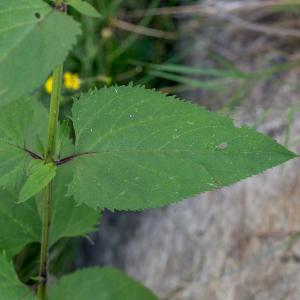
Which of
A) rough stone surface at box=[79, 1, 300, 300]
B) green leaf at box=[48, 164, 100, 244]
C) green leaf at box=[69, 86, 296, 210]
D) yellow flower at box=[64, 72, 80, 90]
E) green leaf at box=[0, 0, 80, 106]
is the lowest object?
rough stone surface at box=[79, 1, 300, 300]

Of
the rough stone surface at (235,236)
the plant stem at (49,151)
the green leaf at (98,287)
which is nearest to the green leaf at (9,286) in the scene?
the plant stem at (49,151)

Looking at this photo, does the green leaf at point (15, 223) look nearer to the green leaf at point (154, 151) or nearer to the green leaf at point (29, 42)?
the green leaf at point (154, 151)

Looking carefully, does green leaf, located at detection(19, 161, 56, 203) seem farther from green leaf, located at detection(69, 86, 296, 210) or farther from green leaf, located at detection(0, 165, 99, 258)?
green leaf, located at detection(0, 165, 99, 258)

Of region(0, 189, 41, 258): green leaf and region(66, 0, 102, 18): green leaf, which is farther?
region(0, 189, 41, 258): green leaf

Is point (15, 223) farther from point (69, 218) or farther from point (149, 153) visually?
point (149, 153)

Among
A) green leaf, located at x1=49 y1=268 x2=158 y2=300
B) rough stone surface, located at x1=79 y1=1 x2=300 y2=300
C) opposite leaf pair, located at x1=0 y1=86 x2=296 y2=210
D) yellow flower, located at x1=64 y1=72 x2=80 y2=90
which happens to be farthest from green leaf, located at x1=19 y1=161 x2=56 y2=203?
yellow flower, located at x1=64 y1=72 x2=80 y2=90

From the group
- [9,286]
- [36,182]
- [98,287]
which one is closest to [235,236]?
[98,287]

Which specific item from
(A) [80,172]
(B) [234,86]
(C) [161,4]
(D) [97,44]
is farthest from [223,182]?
(C) [161,4]

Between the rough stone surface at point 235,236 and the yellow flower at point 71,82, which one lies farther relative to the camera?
the yellow flower at point 71,82
